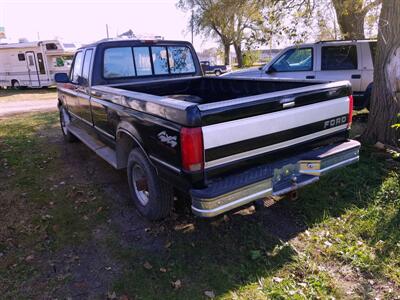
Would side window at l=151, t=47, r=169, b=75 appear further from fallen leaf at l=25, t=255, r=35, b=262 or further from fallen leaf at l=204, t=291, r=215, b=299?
fallen leaf at l=204, t=291, r=215, b=299

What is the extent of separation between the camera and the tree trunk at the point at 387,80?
4.82 m

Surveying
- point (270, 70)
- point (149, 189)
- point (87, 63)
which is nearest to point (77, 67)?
point (87, 63)

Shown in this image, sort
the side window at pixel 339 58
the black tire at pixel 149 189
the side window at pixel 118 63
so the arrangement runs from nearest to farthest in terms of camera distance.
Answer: the black tire at pixel 149 189 < the side window at pixel 118 63 < the side window at pixel 339 58

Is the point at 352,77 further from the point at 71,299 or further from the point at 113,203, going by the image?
the point at 71,299

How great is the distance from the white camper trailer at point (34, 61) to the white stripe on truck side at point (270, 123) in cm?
1859

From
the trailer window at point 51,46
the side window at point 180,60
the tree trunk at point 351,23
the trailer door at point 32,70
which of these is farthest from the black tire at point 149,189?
the trailer door at point 32,70

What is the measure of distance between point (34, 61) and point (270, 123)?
1994 cm

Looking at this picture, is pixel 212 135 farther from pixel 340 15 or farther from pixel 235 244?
pixel 340 15

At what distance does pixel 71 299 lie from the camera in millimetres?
2584

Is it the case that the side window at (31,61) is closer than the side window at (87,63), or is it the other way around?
the side window at (87,63)

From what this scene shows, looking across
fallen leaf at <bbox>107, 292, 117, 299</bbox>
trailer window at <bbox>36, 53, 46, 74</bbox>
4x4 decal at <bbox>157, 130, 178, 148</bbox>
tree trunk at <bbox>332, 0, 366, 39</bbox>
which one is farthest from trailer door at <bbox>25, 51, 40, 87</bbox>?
fallen leaf at <bbox>107, 292, 117, 299</bbox>

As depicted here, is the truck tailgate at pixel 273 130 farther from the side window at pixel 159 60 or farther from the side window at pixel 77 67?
the side window at pixel 77 67

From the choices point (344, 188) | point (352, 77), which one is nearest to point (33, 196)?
point (344, 188)

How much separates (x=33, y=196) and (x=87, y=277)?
2.07m
